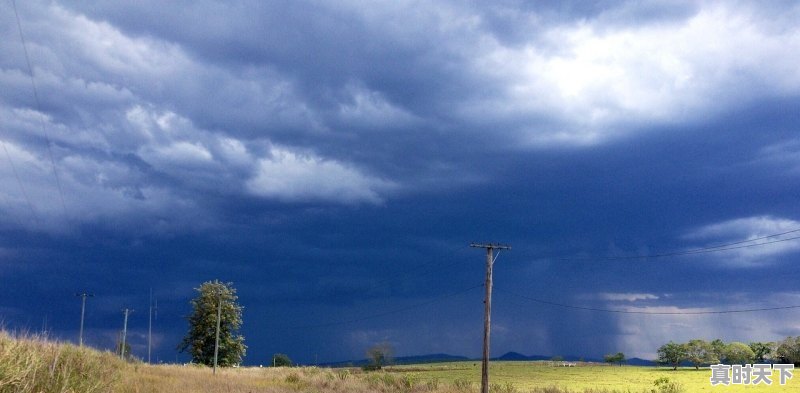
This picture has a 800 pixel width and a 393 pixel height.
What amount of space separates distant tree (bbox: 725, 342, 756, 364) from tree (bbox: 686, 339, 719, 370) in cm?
492

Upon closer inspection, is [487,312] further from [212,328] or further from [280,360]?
[280,360]

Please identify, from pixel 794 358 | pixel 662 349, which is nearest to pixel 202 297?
pixel 662 349

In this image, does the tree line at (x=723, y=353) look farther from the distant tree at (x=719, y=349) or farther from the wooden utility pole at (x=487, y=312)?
the wooden utility pole at (x=487, y=312)

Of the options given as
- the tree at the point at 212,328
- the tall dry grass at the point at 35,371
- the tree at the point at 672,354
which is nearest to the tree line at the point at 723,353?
the tree at the point at 672,354

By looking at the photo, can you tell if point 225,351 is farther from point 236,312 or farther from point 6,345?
point 6,345

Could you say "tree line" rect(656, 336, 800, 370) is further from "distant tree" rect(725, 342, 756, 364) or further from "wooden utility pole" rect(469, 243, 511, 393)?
"wooden utility pole" rect(469, 243, 511, 393)

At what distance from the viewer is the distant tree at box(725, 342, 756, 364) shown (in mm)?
120550

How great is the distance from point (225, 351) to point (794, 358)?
10260 centimetres

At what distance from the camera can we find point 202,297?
86.4 metres

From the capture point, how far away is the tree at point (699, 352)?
384ft

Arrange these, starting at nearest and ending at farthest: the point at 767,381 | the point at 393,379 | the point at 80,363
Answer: the point at 80,363 < the point at 393,379 < the point at 767,381

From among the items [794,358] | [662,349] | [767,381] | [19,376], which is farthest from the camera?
[662,349]

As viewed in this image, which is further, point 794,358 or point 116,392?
point 794,358

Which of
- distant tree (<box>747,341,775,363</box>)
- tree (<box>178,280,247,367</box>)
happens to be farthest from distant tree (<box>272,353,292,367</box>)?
distant tree (<box>747,341,775,363</box>)
